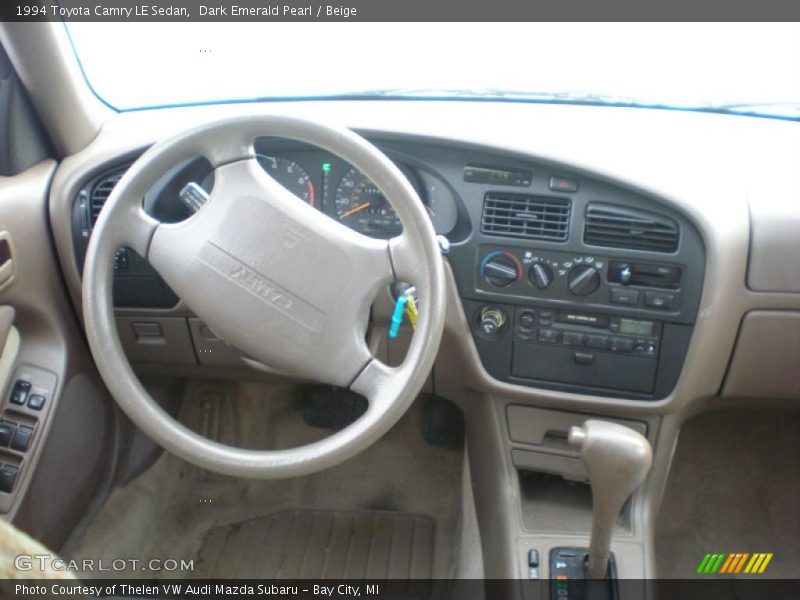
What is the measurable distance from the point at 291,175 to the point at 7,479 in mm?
816

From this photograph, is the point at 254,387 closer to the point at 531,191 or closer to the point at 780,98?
the point at 531,191

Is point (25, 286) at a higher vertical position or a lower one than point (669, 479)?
higher

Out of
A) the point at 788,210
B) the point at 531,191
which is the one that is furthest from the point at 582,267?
the point at 788,210

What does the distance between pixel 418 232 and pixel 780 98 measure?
973mm

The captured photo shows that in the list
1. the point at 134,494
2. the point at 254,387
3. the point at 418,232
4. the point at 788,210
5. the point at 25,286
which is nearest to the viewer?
the point at 418,232

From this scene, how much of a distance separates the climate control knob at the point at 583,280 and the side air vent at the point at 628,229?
53 millimetres

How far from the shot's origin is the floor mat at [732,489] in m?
1.94

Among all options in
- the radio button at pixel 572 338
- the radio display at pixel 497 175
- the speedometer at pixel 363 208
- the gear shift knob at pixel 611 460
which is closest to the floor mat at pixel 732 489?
the radio button at pixel 572 338

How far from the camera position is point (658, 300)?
1.45 metres

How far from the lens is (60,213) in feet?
5.20

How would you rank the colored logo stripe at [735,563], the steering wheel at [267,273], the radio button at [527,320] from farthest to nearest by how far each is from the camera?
the colored logo stripe at [735,563] → the radio button at [527,320] → the steering wheel at [267,273]

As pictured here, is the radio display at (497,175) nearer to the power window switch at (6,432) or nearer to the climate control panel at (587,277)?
the climate control panel at (587,277)

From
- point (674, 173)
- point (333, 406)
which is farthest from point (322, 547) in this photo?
point (674, 173)

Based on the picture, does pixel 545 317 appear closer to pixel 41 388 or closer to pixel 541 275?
pixel 541 275
